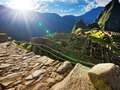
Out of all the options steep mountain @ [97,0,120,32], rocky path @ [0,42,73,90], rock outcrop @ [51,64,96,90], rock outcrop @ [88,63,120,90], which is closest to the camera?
rock outcrop @ [88,63,120,90]

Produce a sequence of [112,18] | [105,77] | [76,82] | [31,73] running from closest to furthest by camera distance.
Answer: [105,77] < [76,82] < [31,73] < [112,18]

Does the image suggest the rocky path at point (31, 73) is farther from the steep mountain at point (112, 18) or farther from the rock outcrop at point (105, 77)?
the steep mountain at point (112, 18)

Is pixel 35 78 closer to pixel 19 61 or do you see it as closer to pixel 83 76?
pixel 83 76

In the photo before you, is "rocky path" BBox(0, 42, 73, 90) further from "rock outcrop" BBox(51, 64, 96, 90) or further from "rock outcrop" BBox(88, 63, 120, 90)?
"rock outcrop" BBox(88, 63, 120, 90)

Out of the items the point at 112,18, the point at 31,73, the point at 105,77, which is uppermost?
the point at 105,77

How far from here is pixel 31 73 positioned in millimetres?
7613

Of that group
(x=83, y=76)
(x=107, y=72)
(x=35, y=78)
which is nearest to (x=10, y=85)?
(x=35, y=78)

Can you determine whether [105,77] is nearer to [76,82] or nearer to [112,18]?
[76,82]

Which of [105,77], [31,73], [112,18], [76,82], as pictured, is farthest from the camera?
[112,18]

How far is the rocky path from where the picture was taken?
6.54 m

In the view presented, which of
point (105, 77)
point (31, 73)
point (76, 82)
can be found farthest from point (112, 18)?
point (105, 77)

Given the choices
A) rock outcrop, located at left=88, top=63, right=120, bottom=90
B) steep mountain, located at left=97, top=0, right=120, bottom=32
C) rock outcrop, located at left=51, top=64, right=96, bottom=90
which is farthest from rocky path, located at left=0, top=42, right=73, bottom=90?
steep mountain, located at left=97, top=0, right=120, bottom=32

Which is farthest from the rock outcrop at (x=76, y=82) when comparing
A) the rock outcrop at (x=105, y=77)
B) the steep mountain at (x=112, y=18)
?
the steep mountain at (x=112, y=18)

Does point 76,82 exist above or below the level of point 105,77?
below
